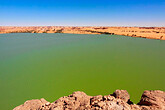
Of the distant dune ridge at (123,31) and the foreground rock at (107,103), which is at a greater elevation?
the distant dune ridge at (123,31)

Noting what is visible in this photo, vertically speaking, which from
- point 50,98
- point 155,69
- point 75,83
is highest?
point 155,69

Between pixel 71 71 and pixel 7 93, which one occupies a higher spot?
pixel 71 71

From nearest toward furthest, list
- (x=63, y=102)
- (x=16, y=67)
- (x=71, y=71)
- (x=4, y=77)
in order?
(x=63, y=102) < (x=4, y=77) < (x=71, y=71) < (x=16, y=67)

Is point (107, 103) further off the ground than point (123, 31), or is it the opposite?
point (123, 31)

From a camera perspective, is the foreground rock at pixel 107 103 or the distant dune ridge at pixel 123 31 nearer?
the foreground rock at pixel 107 103

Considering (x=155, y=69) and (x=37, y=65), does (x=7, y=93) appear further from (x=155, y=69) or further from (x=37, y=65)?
(x=155, y=69)

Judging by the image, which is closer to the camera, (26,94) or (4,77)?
(26,94)

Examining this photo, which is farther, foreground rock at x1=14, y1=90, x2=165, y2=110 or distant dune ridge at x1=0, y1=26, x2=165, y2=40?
distant dune ridge at x1=0, y1=26, x2=165, y2=40

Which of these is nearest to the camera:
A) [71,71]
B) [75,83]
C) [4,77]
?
[75,83]

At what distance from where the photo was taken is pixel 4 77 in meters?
12.6

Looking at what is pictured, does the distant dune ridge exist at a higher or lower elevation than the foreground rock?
higher

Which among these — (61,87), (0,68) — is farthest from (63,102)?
(0,68)

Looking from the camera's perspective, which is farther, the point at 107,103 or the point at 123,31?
the point at 123,31

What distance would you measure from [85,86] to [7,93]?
281 inches
